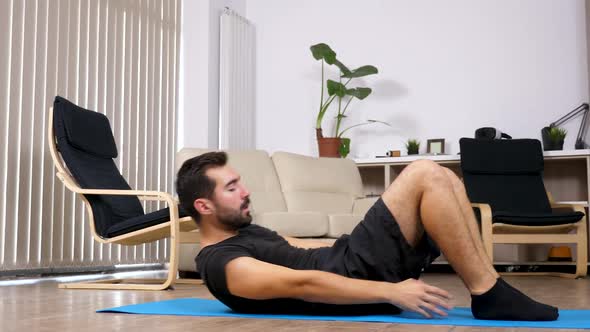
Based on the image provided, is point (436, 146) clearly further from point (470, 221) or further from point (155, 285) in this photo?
point (470, 221)

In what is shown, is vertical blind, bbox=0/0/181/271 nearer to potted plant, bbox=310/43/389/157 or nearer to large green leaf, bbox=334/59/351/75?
potted plant, bbox=310/43/389/157

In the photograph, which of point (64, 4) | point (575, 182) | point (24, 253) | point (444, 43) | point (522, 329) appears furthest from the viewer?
point (444, 43)

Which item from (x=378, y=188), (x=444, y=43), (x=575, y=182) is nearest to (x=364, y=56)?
(x=444, y=43)

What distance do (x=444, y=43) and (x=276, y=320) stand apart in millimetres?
4713

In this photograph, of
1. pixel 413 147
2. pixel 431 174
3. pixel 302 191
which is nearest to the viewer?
pixel 431 174

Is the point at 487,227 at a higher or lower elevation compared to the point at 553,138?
lower

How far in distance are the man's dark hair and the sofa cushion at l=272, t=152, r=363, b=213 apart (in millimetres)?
3319

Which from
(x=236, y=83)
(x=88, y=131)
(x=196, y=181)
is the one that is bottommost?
(x=196, y=181)

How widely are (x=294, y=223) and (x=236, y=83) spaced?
2.21 meters

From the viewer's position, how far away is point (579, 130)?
601 cm

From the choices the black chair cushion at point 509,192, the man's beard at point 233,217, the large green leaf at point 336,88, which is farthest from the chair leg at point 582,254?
the man's beard at point 233,217

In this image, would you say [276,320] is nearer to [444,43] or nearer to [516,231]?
[516,231]

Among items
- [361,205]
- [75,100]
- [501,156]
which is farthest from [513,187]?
[75,100]

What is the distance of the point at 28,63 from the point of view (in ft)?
16.1
